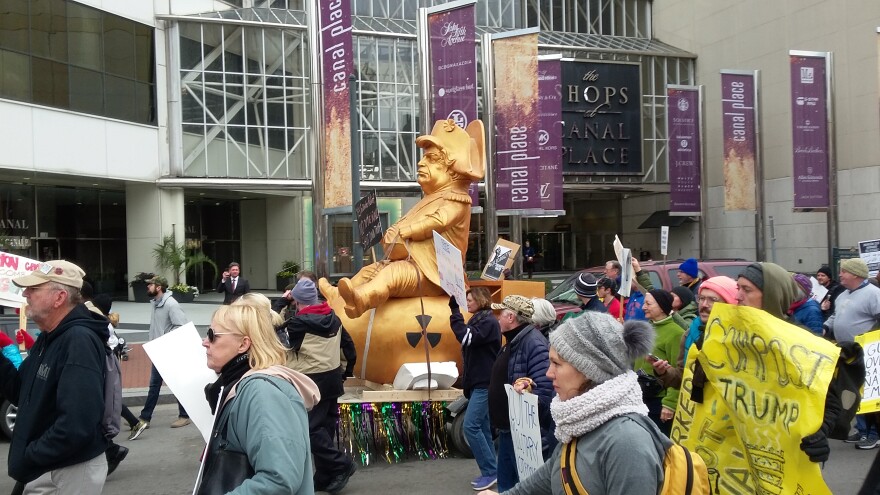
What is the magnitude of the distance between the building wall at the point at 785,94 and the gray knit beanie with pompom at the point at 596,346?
83.3 ft

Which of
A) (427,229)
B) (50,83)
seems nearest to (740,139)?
(50,83)

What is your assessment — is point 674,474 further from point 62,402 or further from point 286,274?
point 286,274

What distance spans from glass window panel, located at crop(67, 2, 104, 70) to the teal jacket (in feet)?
81.7

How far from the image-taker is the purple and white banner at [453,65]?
18156 mm

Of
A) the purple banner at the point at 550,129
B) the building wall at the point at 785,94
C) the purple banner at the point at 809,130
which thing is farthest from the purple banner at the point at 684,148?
the purple banner at the point at 550,129

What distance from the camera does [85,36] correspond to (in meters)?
25.4

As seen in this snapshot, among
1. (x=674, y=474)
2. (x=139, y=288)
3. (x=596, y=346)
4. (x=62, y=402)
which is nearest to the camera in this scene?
(x=674, y=474)

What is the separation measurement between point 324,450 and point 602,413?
4.63m

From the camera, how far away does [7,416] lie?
9078 millimetres

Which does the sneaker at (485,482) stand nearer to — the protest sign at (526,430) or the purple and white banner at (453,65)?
the protest sign at (526,430)

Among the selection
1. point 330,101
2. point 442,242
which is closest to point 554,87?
point 330,101

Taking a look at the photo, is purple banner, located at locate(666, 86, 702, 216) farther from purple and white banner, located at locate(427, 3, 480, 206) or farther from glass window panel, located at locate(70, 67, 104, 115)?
glass window panel, located at locate(70, 67, 104, 115)

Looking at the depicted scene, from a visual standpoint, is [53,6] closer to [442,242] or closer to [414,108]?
[414,108]

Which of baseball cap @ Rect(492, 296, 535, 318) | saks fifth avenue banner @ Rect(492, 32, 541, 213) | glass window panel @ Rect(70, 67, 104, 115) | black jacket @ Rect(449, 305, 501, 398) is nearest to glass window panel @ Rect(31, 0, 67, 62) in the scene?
glass window panel @ Rect(70, 67, 104, 115)
